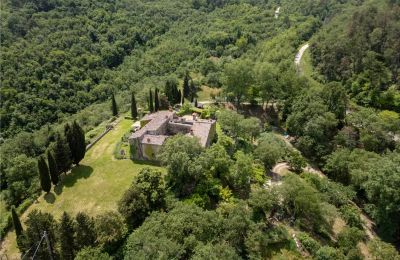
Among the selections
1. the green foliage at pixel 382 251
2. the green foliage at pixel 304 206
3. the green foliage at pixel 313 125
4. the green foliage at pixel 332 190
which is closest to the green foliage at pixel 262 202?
the green foliage at pixel 304 206

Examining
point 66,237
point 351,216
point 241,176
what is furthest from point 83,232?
point 351,216

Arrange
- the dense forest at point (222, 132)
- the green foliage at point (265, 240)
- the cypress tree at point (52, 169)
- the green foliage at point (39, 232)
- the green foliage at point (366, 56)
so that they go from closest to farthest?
the green foliage at point (39, 232), the green foliage at point (265, 240), the dense forest at point (222, 132), the cypress tree at point (52, 169), the green foliage at point (366, 56)

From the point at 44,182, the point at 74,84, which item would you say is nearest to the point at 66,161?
the point at 44,182

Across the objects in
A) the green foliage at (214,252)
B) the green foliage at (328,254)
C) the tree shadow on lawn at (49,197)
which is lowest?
the green foliage at (328,254)

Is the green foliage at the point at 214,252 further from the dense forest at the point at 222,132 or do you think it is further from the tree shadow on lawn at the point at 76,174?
the tree shadow on lawn at the point at 76,174

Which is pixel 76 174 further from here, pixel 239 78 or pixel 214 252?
pixel 239 78

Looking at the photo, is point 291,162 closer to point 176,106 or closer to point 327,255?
point 327,255
